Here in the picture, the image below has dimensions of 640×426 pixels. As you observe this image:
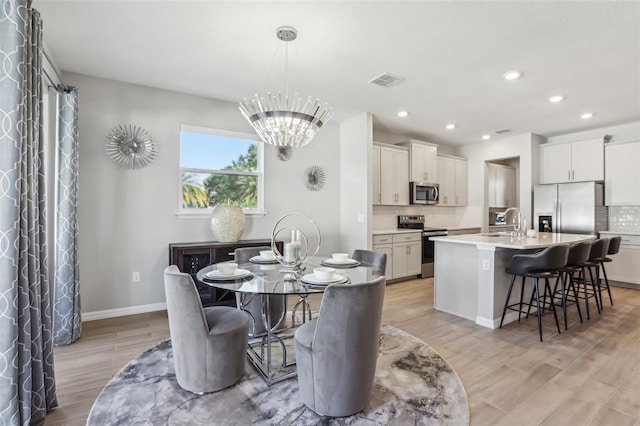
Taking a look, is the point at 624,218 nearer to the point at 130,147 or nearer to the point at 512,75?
the point at 512,75

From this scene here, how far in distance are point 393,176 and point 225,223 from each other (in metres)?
3.08

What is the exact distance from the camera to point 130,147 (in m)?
3.68

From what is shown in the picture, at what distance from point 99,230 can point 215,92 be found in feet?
6.83

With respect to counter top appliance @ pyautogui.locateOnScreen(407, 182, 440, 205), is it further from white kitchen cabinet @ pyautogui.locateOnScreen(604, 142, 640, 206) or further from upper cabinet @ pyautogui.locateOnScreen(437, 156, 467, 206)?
white kitchen cabinet @ pyautogui.locateOnScreen(604, 142, 640, 206)

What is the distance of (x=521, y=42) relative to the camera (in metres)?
2.76

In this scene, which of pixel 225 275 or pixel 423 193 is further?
pixel 423 193

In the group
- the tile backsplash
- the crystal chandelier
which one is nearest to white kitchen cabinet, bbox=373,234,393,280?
the crystal chandelier

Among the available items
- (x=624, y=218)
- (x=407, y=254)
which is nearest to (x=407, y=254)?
(x=407, y=254)

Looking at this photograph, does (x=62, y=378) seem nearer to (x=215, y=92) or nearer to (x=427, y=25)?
(x=215, y=92)

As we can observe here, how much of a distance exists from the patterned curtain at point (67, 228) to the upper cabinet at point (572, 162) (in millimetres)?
7065

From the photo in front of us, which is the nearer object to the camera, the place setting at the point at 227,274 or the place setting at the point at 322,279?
the place setting at the point at 322,279

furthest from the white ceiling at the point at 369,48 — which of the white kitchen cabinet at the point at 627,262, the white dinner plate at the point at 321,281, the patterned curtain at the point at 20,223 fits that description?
the white kitchen cabinet at the point at 627,262

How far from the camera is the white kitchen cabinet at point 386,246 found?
5.07 m

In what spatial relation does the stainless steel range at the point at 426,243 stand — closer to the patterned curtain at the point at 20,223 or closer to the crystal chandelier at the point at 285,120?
the crystal chandelier at the point at 285,120
